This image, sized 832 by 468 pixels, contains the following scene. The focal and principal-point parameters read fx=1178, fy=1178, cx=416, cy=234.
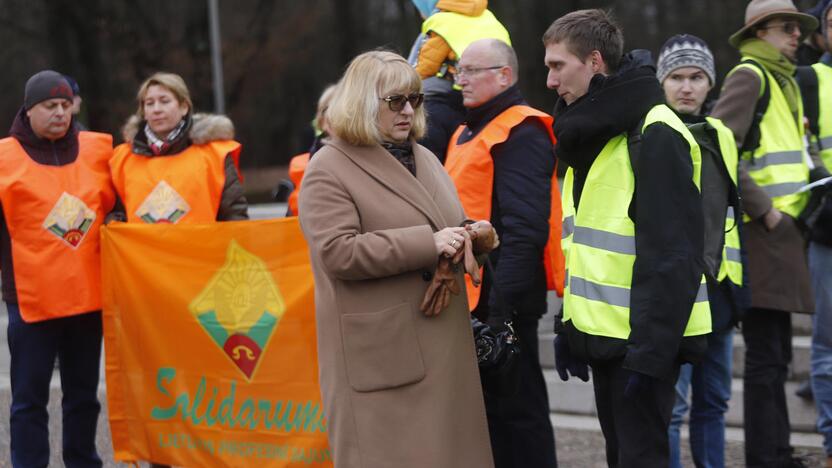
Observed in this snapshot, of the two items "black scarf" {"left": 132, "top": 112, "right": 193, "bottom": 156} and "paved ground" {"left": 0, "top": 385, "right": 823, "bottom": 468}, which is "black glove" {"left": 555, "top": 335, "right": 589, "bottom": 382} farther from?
"black scarf" {"left": 132, "top": 112, "right": 193, "bottom": 156}

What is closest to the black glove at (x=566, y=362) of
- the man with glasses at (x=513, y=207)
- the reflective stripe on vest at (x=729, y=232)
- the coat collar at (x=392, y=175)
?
the man with glasses at (x=513, y=207)

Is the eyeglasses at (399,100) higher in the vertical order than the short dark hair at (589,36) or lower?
lower

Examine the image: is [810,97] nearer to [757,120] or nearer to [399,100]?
[757,120]

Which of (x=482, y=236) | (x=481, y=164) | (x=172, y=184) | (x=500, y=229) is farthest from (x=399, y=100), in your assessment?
(x=172, y=184)

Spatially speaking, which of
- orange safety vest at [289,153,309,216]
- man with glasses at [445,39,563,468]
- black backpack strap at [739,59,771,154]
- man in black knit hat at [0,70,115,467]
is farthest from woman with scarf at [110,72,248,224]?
black backpack strap at [739,59,771,154]

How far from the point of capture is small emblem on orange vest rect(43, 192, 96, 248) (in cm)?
567

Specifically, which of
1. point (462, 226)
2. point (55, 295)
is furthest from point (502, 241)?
point (55, 295)

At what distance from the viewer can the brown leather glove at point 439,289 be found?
4.07 meters

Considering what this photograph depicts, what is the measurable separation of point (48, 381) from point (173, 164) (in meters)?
1.23

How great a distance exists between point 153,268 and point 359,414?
2.03 metres

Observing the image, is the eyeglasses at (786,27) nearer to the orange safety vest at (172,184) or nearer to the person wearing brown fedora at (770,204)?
the person wearing brown fedora at (770,204)

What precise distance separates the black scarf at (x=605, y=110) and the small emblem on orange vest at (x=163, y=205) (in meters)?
2.42

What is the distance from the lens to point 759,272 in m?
5.72

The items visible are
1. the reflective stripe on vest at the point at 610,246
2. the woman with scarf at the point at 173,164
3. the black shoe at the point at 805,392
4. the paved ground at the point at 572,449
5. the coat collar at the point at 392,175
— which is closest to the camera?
the reflective stripe on vest at the point at 610,246
